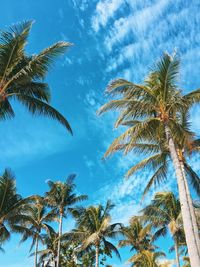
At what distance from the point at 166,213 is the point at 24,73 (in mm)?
19086

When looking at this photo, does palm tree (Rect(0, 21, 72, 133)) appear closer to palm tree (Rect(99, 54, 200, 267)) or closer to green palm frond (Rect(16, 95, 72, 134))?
green palm frond (Rect(16, 95, 72, 134))

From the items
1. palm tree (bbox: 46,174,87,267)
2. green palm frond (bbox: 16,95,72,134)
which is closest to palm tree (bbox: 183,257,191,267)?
palm tree (bbox: 46,174,87,267)

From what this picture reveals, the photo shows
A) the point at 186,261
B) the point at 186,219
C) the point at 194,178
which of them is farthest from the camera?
the point at 186,261

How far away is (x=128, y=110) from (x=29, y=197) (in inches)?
415

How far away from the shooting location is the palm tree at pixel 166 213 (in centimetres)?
2622

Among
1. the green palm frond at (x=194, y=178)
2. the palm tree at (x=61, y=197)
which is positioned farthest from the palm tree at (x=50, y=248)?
the green palm frond at (x=194, y=178)

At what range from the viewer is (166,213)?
2706 cm

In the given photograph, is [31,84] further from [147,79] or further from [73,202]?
[73,202]

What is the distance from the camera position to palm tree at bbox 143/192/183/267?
A: 26.2 meters

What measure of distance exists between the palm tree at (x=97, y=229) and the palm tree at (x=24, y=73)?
1855 cm

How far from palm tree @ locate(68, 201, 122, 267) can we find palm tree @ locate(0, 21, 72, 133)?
18.6 meters

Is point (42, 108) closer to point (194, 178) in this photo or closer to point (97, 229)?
Answer: point (194, 178)

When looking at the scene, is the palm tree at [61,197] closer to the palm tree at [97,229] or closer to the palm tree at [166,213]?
the palm tree at [97,229]

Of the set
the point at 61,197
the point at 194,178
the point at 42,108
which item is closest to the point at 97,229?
the point at 61,197
